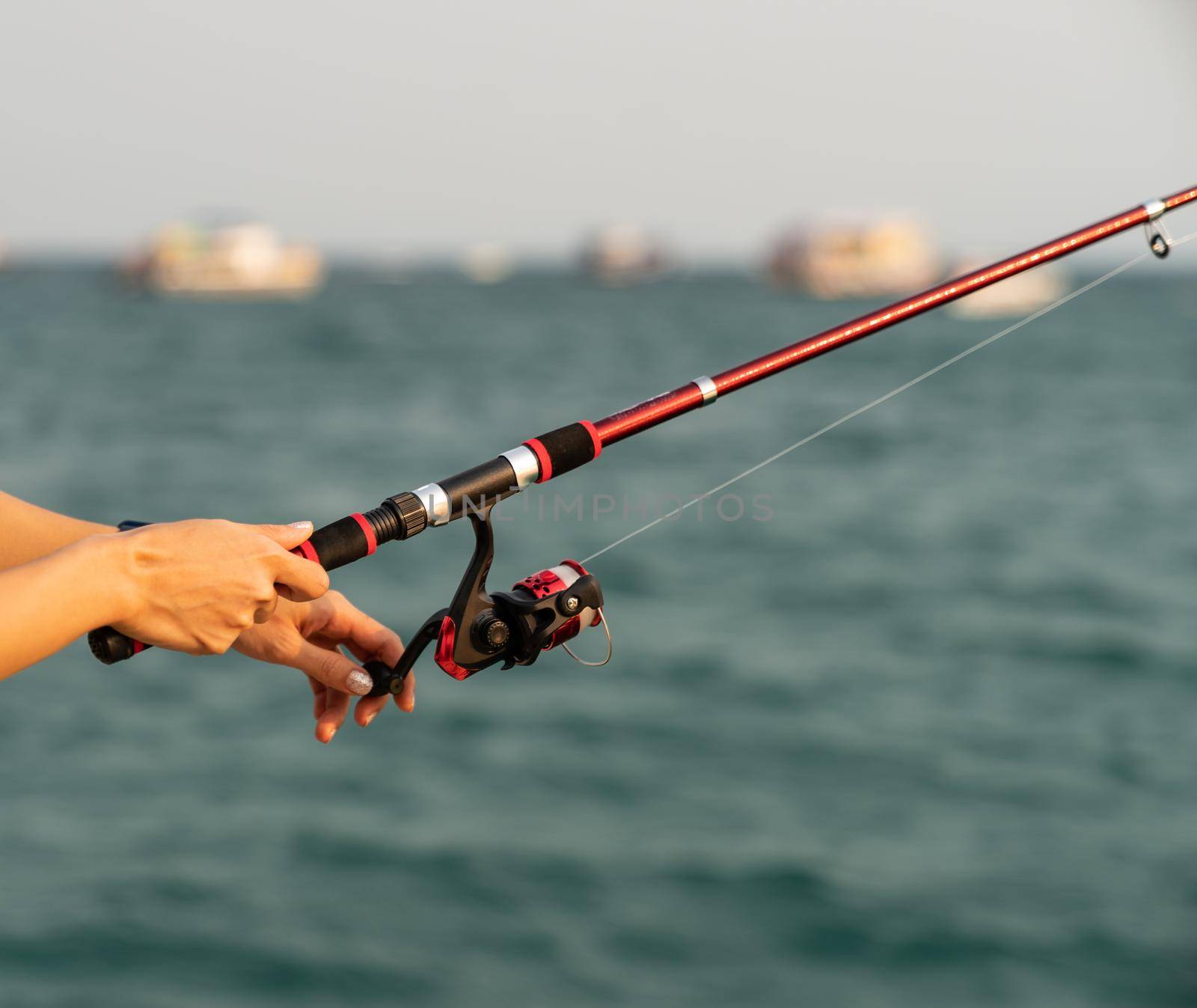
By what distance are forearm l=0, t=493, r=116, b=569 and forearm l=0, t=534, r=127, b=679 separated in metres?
0.69

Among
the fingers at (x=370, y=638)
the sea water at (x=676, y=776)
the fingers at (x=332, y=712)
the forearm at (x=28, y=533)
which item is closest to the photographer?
the forearm at (x=28, y=533)

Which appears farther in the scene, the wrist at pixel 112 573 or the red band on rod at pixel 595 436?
the red band on rod at pixel 595 436

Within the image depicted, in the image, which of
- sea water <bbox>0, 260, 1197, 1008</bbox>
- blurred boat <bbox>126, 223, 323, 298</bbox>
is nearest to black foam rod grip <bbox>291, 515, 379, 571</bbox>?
sea water <bbox>0, 260, 1197, 1008</bbox>

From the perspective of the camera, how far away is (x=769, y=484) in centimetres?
1833

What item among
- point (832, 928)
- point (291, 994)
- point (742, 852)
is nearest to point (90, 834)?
point (291, 994)

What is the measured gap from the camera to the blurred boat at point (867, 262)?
85.9 m

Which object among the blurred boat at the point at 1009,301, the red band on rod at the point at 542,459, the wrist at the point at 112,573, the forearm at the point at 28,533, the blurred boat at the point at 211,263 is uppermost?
the blurred boat at the point at 211,263

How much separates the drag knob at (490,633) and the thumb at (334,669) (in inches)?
11.0

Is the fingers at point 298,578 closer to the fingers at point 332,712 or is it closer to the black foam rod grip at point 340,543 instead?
the black foam rod grip at point 340,543

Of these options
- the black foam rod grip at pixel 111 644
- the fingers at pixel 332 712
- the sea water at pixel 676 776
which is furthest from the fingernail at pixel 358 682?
the sea water at pixel 676 776

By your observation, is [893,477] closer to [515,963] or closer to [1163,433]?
[1163,433]

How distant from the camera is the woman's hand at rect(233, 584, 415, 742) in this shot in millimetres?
2732

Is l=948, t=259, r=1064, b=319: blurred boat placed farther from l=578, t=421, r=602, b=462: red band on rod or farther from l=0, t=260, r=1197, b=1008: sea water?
l=578, t=421, r=602, b=462: red band on rod

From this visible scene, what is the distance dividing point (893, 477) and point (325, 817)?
1365 cm
